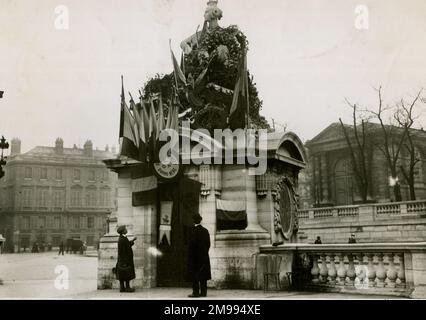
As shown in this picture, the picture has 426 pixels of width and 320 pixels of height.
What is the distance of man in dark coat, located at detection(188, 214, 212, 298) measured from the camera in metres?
10.9

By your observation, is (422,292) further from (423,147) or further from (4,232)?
(4,232)

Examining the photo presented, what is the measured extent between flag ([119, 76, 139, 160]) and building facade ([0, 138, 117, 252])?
5168cm

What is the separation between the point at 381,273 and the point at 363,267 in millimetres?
420

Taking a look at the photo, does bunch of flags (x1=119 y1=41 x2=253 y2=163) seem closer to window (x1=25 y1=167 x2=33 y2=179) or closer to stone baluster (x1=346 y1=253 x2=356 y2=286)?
stone baluster (x1=346 y1=253 x2=356 y2=286)

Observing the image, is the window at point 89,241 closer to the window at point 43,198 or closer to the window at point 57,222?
the window at point 57,222

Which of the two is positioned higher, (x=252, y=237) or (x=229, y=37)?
(x=229, y=37)

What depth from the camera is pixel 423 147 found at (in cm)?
3812

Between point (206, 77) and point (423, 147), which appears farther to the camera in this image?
point (423, 147)

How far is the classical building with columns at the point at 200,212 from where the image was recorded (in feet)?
43.0

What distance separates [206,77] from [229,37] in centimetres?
216

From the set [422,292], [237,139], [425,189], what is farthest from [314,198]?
[422,292]

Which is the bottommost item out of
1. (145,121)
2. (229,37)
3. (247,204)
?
(247,204)

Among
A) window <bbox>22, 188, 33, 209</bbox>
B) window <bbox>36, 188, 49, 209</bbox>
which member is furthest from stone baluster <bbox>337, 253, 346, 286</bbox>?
window <bbox>36, 188, 49, 209</bbox>

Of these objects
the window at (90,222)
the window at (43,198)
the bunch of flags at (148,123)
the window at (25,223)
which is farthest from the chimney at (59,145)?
the bunch of flags at (148,123)
